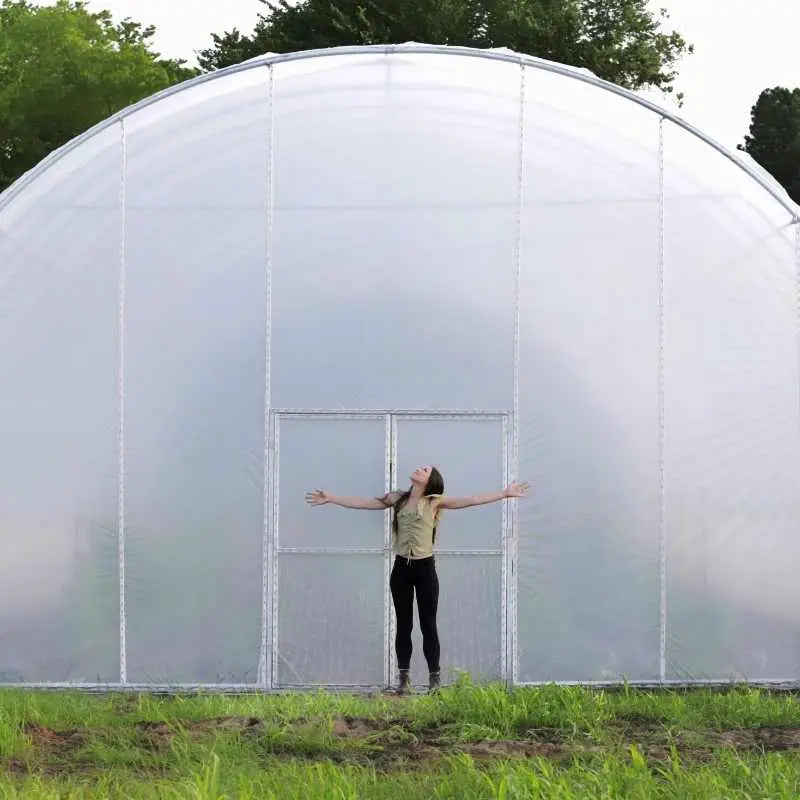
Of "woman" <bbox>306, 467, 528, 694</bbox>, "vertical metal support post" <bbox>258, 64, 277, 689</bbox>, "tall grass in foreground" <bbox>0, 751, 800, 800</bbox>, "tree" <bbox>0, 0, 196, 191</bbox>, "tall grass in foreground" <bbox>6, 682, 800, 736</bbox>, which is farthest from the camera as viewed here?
"tree" <bbox>0, 0, 196, 191</bbox>

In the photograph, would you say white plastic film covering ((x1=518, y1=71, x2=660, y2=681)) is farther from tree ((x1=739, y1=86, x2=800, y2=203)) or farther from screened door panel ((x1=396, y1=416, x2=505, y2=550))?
tree ((x1=739, y1=86, x2=800, y2=203))

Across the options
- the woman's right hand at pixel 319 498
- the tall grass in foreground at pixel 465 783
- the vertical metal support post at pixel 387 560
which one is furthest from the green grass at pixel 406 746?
the vertical metal support post at pixel 387 560

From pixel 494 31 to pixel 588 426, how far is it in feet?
95.5

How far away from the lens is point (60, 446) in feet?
40.1

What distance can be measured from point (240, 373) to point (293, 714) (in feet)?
11.5

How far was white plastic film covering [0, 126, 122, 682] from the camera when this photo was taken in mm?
12086

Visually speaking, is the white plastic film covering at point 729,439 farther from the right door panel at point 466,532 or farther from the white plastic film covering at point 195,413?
the white plastic film covering at point 195,413

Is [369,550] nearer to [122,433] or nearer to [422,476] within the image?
[422,476]

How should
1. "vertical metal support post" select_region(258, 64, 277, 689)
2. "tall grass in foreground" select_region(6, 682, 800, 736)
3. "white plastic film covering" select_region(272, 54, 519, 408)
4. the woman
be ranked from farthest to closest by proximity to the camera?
"white plastic film covering" select_region(272, 54, 519, 408), "vertical metal support post" select_region(258, 64, 277, 689), the woman, "tall grass in foreground" select_region(6, 682, 800, 736)

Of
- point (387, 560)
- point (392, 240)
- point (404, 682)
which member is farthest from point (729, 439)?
point (404, 682)

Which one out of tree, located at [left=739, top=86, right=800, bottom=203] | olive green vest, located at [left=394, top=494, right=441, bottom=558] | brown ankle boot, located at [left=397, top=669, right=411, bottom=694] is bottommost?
brown ankle boot, located at [left=397, top=669, right=411, bottom=694]

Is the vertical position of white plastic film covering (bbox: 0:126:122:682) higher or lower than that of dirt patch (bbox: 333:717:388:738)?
higher

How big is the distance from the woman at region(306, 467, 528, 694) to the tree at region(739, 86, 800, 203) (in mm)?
35306

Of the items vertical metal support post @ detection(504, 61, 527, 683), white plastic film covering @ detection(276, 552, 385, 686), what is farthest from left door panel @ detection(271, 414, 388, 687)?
vertical metal support post @ detection(504, 61, 527, 683)
